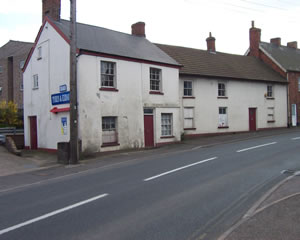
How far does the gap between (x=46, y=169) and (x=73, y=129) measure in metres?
2.21

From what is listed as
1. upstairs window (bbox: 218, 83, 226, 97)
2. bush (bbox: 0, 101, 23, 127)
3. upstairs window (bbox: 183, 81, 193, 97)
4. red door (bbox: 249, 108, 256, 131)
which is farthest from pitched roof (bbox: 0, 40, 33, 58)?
red door (bbox: 249, 108, 256, 131)

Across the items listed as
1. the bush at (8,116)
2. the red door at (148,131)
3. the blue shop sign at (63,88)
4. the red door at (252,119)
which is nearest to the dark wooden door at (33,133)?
the blue shop sign at (63,88)

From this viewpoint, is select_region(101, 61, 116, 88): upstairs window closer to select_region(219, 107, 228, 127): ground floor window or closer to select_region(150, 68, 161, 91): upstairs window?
select_region(150, 68, 161, 91): upstairs window

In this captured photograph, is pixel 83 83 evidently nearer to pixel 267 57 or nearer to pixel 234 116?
pixel 234 116

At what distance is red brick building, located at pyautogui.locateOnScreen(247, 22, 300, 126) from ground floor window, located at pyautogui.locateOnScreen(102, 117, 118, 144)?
69.8 feet

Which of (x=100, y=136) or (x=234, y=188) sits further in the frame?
(x=100, y=136)

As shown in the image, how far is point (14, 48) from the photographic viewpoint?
4428cm

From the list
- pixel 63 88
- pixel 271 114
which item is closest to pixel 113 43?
pixel 63 88

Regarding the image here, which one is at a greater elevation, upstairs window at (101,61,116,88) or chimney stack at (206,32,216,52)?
chimney stack at (206,32,216,52)

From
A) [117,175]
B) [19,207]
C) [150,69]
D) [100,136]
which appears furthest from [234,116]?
[19,207]

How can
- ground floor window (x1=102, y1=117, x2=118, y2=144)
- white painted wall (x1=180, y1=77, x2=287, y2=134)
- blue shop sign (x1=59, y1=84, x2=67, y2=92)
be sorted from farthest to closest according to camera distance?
white painted wall (x1=180, y1=77, x2=287, y2=134) → ground floor window (x1=102, y1=117, x2=118, y2=144) → blue shop sign (x1=59, y1=84, x2=67, y2=92)

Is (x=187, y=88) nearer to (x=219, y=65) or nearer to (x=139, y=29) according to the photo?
(x=219, y=65)

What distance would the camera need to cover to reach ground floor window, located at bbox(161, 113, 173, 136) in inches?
844

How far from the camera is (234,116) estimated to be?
27.6m
